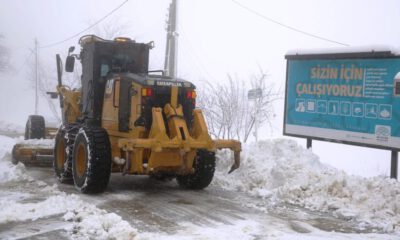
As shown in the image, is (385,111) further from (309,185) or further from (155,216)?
(155,216)

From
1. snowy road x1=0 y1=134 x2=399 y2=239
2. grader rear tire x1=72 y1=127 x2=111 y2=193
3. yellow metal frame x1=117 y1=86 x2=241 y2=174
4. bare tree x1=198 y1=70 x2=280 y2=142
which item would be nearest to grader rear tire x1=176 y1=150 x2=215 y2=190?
snowy road x1=0 y1=134 x2=399 y2=239

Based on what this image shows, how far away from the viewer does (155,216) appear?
7.27 m

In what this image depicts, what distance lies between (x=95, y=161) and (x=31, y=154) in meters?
3.75

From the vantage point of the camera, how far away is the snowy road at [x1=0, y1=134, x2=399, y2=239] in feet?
20.7

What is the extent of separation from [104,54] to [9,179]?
→ 3022 mm

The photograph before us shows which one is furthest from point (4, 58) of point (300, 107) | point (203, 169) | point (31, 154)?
point (203, 169)

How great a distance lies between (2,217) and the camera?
22.2 ft

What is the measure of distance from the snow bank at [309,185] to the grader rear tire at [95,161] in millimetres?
2532

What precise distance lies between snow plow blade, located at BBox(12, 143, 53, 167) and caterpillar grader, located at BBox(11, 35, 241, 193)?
1.37m

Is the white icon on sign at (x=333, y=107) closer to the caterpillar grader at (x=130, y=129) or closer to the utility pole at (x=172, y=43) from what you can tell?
the caterpillar grader at (x=130, y=129)

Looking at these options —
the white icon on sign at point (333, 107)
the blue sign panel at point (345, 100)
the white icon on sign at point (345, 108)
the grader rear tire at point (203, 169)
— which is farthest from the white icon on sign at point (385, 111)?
the grader rear tire at point (203, 169)

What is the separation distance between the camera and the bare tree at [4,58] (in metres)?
68.8

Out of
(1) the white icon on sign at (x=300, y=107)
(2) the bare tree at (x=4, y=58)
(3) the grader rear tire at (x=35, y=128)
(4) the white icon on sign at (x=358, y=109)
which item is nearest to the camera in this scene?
(4) the white icon on sign at (x=358, y=109)

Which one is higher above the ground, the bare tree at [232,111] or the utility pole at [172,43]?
the utility pole at [172,43]
